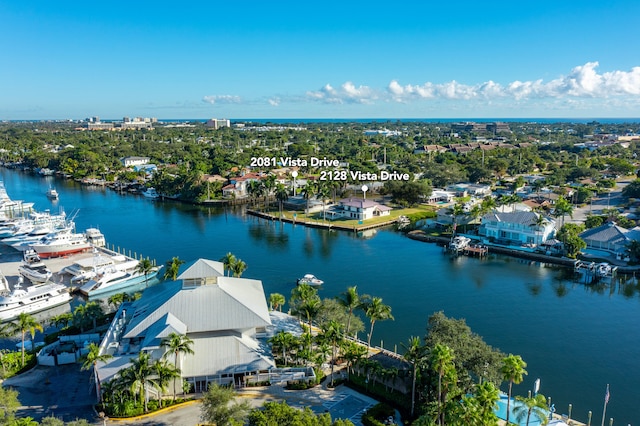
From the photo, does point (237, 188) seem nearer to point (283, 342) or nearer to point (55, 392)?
point (283, 342)

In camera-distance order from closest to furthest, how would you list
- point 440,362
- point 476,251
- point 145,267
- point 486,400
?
point 486,400 < point 440,362 < point 145,267 < point 476,251

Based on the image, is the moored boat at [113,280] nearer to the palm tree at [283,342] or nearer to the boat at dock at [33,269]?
the boat at dock at [33,269]

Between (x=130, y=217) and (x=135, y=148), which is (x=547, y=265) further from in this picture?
(x=135, y=148)

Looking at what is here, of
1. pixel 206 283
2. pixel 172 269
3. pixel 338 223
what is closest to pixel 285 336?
pixel 206 283

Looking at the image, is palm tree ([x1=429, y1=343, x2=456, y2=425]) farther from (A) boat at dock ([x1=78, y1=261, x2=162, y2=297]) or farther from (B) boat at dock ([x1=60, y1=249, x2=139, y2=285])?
(B) boat at dock ([x1=60, y1=249, x2=139, y2=285])

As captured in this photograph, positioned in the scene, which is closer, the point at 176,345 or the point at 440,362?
the point at 440,362

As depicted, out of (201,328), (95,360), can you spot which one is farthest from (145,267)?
(95,360)

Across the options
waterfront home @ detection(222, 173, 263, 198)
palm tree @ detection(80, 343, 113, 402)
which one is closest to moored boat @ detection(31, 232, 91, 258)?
palm tree @ detection(80, 343, 113, 402)
